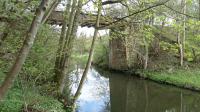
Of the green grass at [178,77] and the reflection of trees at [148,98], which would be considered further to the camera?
the green grass at [178,77]

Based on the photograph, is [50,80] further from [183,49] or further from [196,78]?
[183,49]

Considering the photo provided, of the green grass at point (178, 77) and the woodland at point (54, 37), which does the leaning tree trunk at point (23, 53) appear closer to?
the woodland at point (54, 37)

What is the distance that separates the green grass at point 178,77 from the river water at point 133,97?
2.15 feet

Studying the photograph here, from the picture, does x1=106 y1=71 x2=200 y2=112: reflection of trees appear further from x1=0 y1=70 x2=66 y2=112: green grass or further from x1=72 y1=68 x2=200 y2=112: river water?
x1=0 y1=70 x2=66 y2=112: green grass

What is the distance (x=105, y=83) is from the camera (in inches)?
1032

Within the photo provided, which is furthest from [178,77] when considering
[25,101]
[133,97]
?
[25,101]

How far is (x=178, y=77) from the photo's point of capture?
2627cm

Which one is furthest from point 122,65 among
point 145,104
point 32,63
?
point 32,63

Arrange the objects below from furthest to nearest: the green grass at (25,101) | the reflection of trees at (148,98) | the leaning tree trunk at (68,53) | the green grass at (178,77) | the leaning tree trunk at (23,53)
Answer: the green grass at (178,77) → the reflection of trees at (148,98) → the leaning tree trunk at (68,53) → the green grass at (25,101) → the leaning tree trunk at (23,53)

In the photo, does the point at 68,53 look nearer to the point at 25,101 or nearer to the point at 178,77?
the point at 25,101

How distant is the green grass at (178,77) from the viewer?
24341 millimetres

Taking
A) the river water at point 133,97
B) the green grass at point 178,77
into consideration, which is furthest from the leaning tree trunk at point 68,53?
the green grass at point 178,77

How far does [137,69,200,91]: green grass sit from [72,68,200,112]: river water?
2.15 feet

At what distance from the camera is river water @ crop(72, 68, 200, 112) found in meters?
18.0
